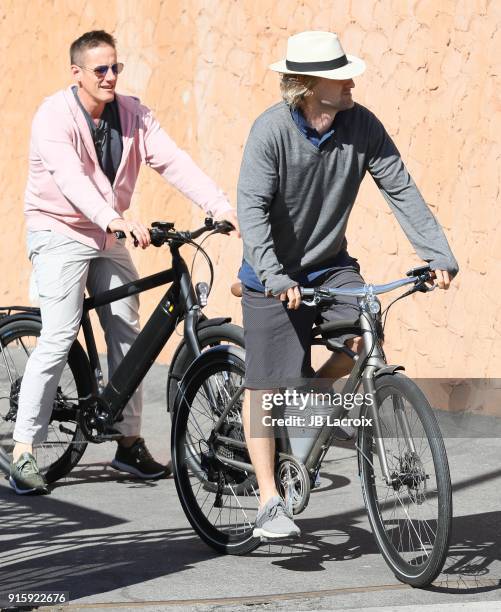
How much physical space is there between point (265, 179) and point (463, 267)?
9.69ft

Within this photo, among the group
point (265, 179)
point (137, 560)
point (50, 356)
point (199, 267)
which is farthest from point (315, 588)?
point (199, 267)

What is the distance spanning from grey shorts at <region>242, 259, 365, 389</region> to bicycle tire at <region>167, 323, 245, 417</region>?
76cm

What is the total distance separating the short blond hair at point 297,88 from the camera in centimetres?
504

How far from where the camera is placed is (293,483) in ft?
17.3

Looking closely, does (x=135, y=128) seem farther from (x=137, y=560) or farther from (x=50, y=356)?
(x=137, y=560)

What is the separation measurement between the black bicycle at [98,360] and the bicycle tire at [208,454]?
45cm

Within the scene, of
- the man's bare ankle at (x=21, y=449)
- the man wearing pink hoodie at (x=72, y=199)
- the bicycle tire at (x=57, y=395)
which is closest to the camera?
the man wearing pink hoodie at (x=72, y=199)

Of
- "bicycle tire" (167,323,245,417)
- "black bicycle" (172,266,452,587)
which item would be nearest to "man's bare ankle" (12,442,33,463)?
"bicycle tire" (167,323,245,417)

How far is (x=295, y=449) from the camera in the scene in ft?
17.4

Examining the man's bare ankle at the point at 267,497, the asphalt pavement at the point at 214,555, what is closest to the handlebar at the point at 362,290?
the man's bare ankle at the point at 267,497

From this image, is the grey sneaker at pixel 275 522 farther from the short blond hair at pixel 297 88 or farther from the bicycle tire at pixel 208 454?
the short blond hair at pixel 297 88

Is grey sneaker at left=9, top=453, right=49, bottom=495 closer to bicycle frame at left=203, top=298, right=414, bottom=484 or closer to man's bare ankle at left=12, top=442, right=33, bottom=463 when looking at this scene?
man's bare ankle at left=12, top=442, right=33, bottom=463

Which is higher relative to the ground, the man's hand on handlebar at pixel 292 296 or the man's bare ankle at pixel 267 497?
the man's hand on handlebar at pixel 292 296

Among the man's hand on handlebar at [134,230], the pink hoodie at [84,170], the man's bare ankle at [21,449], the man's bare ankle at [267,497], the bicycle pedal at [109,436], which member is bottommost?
the man's bare ankle at [267,497]
